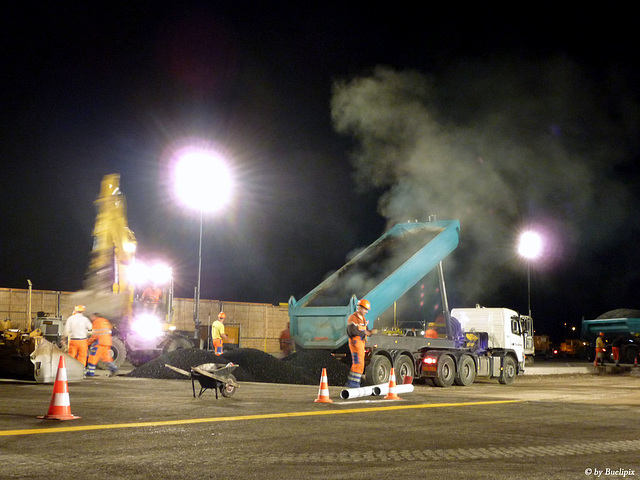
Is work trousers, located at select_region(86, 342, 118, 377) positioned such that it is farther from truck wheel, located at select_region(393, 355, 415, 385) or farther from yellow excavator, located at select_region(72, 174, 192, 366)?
truck wheel, located at select_region(393, 355, 415, 385)

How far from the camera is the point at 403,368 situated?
17766mm

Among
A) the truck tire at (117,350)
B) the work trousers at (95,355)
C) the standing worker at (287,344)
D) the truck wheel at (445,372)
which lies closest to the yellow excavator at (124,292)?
the truck tire at (117,350)

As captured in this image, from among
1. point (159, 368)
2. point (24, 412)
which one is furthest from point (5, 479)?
point (159, 368)

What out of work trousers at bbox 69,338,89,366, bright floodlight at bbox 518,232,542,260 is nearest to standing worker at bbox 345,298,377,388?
work trousers at bbox 69,338,89,366

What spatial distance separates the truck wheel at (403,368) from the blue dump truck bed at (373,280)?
1365 millimetres

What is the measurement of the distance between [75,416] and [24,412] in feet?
3.64

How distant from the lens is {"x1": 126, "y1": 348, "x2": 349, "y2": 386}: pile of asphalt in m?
17.1

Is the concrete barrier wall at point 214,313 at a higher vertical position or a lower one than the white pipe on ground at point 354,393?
higher

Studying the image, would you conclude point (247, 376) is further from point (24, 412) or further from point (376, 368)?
point (24, 412)

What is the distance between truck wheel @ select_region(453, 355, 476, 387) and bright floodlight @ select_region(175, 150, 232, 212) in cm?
1378

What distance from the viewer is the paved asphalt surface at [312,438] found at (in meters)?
6.27

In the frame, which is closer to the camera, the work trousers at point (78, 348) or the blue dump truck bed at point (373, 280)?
the blue dump truck bed at point (373, 280)

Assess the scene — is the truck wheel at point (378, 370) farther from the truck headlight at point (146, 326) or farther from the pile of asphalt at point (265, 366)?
the truck headlight at point (146, 326)

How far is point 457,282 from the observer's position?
21938 millimetres
